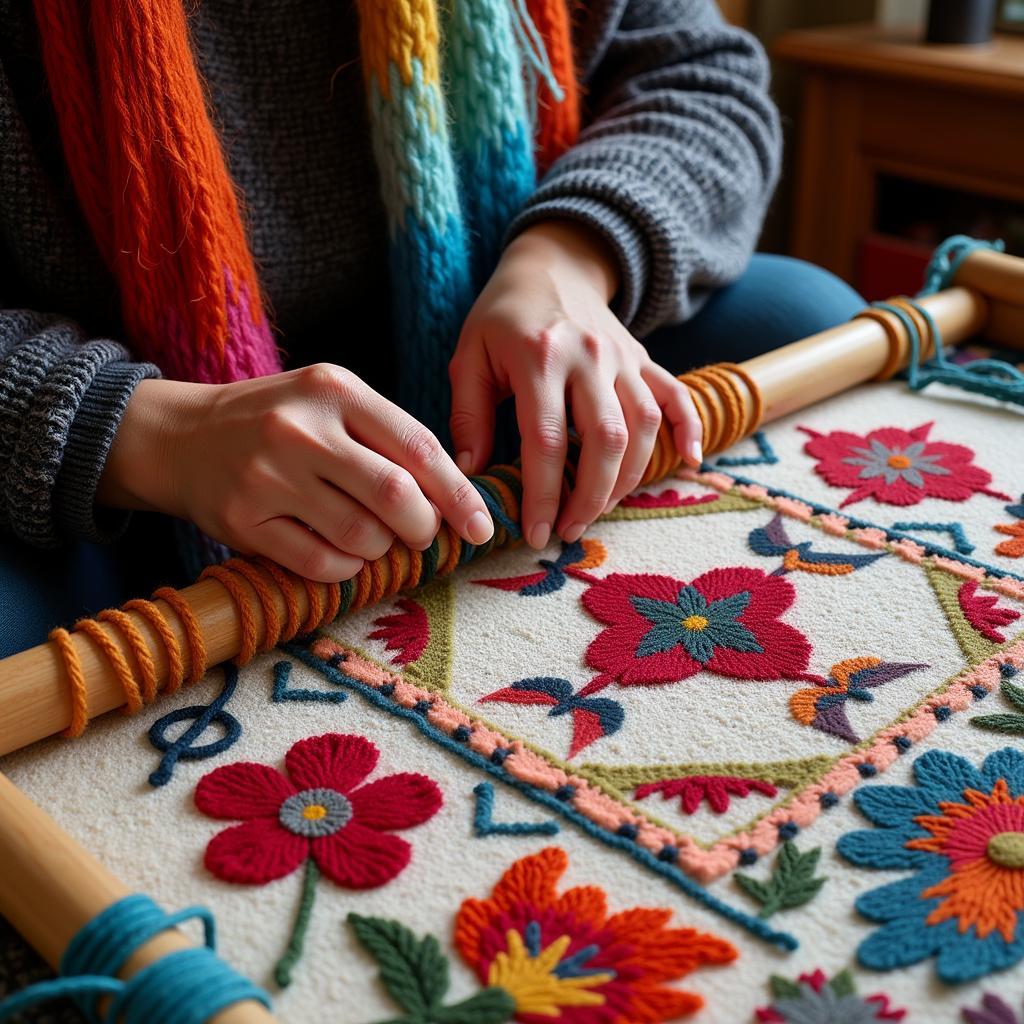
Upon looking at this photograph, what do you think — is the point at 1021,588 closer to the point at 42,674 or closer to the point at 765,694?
the point at 765,694

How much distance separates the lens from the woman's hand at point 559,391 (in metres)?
0.66

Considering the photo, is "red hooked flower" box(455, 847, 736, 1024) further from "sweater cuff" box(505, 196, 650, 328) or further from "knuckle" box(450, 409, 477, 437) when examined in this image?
"sweater cuff" box(505, 196, 650, 328)

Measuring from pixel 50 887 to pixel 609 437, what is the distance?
37 cm

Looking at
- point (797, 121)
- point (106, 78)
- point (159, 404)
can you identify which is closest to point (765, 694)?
point (159, 404)

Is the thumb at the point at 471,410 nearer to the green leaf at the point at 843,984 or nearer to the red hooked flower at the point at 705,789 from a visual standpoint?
the red hooked flower at the point at 705,789

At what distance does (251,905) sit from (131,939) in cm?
6

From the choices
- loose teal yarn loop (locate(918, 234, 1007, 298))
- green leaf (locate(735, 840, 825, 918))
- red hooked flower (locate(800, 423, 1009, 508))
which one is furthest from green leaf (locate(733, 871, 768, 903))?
loose teal yarn loop (locate(918, 234, 1007, 298))

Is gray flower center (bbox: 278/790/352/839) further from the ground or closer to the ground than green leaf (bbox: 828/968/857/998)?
closer to the ground

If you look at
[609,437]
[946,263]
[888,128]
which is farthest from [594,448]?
[888,128]

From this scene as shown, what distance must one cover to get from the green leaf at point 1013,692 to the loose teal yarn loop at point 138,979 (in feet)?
1.16

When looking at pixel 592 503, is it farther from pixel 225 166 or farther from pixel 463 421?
pixel 225 166

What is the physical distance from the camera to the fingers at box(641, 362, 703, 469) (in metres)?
0.71

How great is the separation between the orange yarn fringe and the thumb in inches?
1.3

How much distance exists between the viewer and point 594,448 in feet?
2.15
